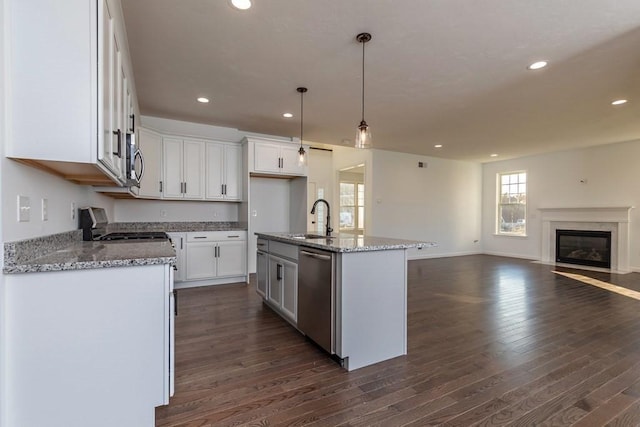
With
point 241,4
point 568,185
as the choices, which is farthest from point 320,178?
point 568,185

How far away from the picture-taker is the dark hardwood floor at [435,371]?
1.76 meters

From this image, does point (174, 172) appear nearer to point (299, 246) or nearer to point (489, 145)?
point (299, 246)

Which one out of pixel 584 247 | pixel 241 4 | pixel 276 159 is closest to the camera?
pixel 241 4

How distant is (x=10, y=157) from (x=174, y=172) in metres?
3.49

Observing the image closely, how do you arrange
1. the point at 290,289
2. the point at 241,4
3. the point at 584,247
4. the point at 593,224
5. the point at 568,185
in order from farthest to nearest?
the point at 568,185, the point at 584,247, the point at 593,224, the point at 290,289, the point at 241,4

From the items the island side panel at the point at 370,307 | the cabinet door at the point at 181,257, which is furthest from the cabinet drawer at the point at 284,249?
the cabinet door at the point at 181,257

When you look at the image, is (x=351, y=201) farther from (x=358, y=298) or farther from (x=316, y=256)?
(x=358, y=298)

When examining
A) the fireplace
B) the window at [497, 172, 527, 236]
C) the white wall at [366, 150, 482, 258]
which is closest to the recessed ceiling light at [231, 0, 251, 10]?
the white wall at [366, 150, 482, 258]

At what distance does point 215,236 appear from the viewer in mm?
4707

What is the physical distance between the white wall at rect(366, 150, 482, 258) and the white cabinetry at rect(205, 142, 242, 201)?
124 inches

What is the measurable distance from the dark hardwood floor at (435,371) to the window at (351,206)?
15.1 ft

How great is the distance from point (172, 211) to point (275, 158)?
1857 millimetres

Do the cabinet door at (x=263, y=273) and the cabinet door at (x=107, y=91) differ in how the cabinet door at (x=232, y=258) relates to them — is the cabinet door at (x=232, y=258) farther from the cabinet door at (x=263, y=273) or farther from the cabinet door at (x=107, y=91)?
the cabinet door at (x=107, y=91)

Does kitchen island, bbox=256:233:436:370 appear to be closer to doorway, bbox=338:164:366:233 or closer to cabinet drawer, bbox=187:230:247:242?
cabinet drawer, bbox=187:230:247:242
